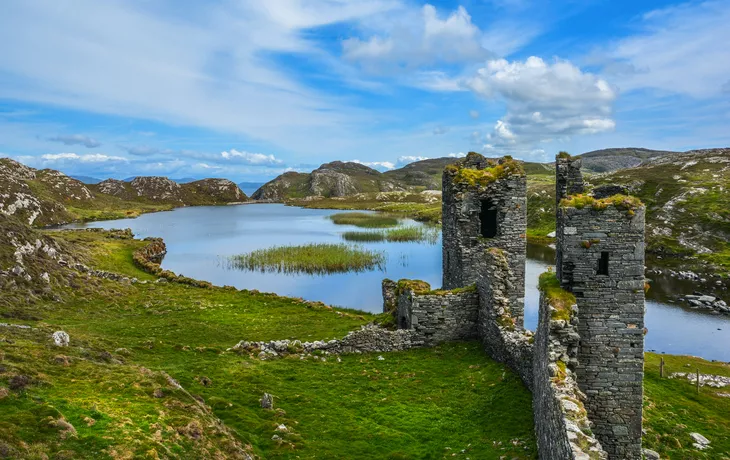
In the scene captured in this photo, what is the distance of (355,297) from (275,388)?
35520 millimetres

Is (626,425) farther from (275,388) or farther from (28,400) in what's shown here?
(28,400)

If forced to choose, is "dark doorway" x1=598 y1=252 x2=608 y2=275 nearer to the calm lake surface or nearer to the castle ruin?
the castle ruin

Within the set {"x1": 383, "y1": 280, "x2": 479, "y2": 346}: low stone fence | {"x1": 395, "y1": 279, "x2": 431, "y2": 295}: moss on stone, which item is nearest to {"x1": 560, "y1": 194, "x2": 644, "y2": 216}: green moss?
{"x1": 383, "y1": 280, "x2": 479, "y2": 346}: low stone fence

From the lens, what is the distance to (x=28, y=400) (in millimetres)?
12969

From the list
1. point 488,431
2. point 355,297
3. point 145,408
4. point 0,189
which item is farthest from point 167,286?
point 0,189

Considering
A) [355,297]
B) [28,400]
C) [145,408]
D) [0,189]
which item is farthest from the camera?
[0,189]

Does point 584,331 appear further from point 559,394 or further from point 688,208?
point 688,208

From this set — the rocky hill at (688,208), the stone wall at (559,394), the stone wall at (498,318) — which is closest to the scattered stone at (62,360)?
the stone wall at (559,394)

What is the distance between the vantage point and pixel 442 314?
74.1 ft

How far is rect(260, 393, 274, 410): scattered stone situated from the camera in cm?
1748

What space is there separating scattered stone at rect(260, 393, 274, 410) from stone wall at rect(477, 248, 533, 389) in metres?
9.64

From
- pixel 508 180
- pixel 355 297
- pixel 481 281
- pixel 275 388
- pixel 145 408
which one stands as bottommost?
pixel 355 297

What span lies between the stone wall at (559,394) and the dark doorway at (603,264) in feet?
6.09

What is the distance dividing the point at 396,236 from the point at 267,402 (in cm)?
8841
